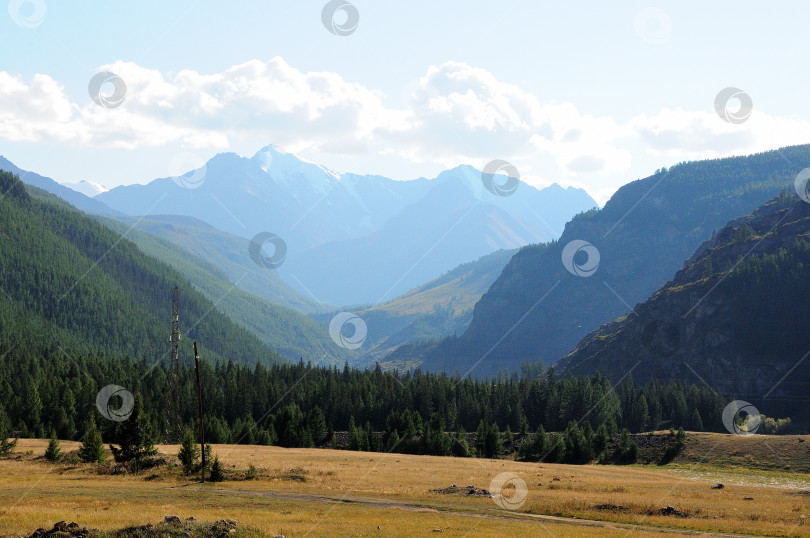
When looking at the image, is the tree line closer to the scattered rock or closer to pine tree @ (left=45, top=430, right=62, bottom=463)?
pine tree @ (left=45, top=430, right=62, bottom=463)

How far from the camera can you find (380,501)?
56.3 m

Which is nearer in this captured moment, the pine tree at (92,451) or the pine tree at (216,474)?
the pine tree at (216,474)

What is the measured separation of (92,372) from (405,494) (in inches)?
5510

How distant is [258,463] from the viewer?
3214 inches

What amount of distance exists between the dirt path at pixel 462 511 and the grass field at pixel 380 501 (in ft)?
0.28

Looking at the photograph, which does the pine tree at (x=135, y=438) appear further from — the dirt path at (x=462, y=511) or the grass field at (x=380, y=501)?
the dirt path at (x=462, y=511)

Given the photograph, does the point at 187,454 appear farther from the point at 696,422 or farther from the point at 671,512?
the point at 696,422

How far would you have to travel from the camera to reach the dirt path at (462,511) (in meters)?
47.0

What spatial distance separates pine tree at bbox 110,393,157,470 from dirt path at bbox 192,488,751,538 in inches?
627

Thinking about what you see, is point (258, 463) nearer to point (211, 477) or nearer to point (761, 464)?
point (211, 477)

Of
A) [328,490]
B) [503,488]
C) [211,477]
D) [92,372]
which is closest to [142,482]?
[211,477]

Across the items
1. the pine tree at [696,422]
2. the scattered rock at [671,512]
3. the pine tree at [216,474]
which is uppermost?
the pine tree at [216,474]

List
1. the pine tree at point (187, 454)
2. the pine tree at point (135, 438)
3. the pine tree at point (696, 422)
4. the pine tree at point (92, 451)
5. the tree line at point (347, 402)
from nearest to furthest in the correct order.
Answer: the pine tree at point (187, 454), the pine tree at point (135, 438), the pine tree at point (92, 451), the tree line at point (347, 402), the pine tree at point (696, 422)

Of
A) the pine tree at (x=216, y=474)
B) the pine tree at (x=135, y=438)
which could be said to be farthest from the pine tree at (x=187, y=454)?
the pine tree at (x=135, y=438)
